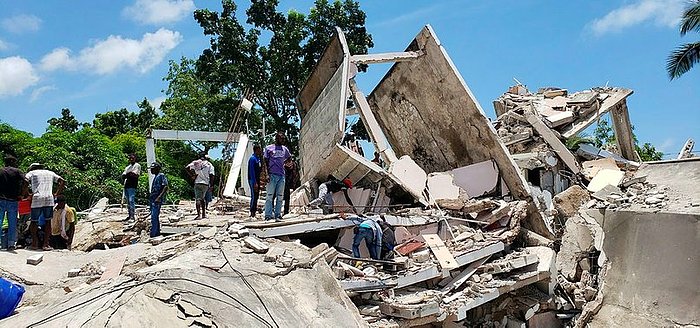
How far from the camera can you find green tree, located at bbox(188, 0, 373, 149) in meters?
18.9

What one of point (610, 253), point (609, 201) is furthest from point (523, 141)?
point (610, 253)

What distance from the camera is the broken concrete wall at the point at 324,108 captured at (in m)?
9.62

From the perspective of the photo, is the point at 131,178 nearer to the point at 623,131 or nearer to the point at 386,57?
the point at 386,57

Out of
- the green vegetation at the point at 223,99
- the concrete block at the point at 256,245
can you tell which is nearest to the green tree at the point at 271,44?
the green vegetation at the point at 223,99

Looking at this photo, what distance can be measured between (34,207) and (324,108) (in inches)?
209

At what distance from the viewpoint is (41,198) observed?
738 centimetres

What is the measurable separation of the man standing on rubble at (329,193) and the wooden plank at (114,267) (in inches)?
119

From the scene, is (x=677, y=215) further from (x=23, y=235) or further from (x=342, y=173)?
(x=23, y=235)

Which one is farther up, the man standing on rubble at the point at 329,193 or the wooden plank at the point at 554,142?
the wooden plank at the point at 554,142

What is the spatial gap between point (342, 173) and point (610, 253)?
4.65m

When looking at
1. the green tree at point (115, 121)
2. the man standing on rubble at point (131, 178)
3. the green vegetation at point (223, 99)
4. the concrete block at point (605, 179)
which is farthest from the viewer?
the green tree at point (115, 121)

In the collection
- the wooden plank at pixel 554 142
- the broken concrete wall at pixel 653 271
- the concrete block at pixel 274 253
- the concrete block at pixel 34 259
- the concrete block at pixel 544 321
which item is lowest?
the concrete block at pixel 544 321

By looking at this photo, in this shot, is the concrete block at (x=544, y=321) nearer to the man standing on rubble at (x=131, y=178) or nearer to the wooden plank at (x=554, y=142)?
the wooden plank at (x=554, y=142)

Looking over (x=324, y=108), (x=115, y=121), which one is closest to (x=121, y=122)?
(x=115, y=121)
